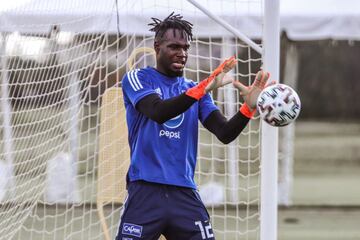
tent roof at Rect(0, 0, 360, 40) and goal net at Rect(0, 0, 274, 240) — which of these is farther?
tent roof at Rect(0, 0, 360, 40)

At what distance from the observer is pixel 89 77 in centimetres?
707

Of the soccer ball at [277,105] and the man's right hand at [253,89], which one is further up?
the man's right hand at [253,89]

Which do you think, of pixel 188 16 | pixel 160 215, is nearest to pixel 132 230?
pixel 160 215

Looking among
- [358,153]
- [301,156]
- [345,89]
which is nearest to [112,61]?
Result: [301,156]

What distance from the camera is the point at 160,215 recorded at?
4.46 m

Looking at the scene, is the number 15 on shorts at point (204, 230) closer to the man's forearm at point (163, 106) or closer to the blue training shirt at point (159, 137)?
the blue training shirt at point (159, 137)

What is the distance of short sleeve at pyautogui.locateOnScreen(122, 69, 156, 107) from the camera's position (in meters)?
4.49

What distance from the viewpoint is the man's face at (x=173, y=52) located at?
4.56m

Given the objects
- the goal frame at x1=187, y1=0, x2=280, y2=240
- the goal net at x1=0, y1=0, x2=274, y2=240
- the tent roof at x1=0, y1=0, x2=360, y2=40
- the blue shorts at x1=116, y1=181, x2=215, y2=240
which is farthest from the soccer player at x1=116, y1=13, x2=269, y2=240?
the tent roof at x1=0, y1=0, x2=360, y2=40

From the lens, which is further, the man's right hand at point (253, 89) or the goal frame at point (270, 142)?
the goal frame at point (270, 142)

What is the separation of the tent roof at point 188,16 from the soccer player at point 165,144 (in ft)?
4.97

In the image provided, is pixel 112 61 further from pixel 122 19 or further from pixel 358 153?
pixel 358 153

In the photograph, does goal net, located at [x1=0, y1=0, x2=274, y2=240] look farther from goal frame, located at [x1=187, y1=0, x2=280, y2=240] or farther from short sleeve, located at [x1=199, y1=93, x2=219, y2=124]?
short sleeve, located at [x1=199, y1=93, x2=219, y2=124]

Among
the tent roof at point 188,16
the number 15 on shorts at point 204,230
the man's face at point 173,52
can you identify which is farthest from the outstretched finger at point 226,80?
the tent roof at point 188,16
